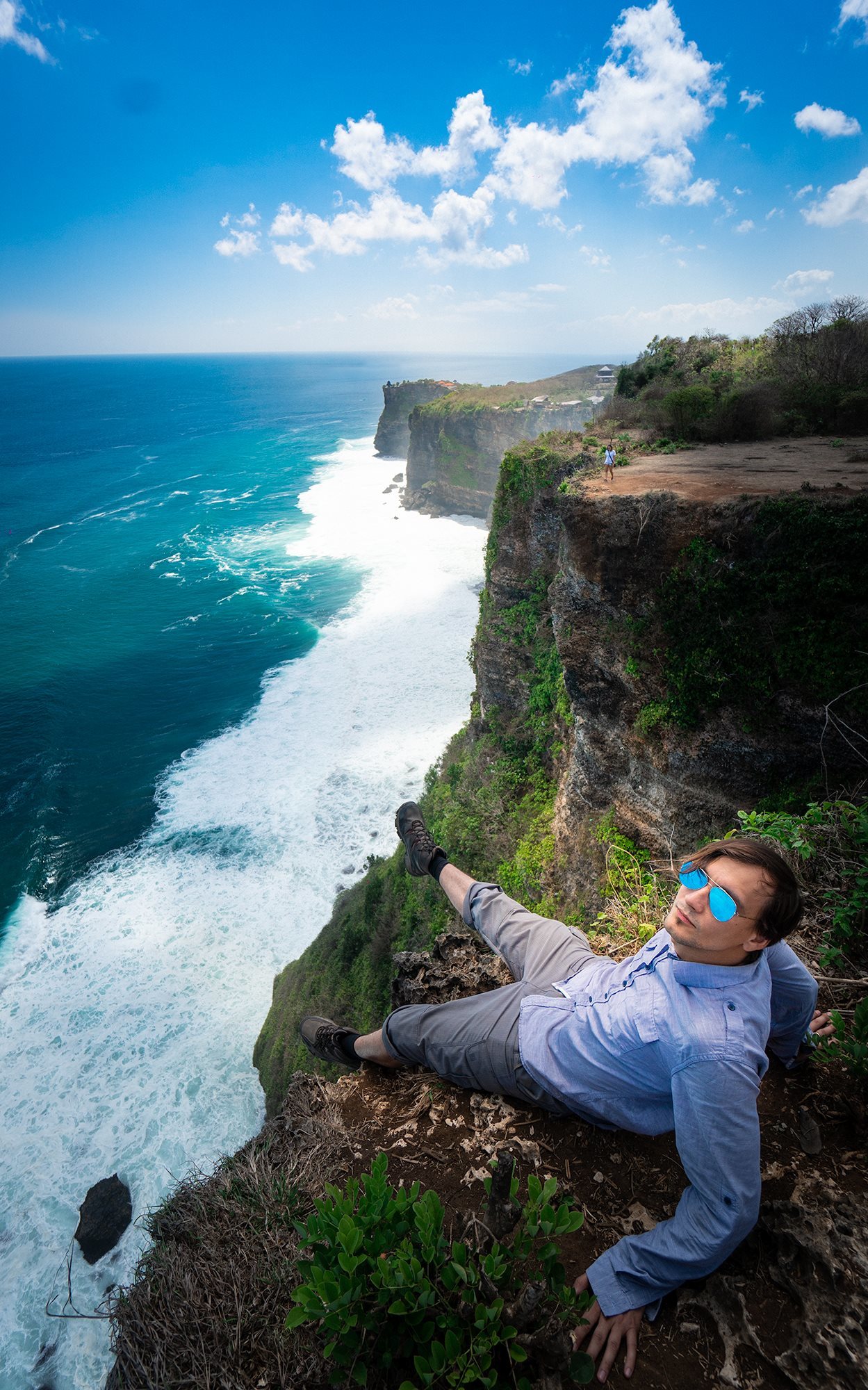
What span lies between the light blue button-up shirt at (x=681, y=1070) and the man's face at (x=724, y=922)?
0.27 ft

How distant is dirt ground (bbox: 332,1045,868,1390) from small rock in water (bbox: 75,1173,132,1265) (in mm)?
14741

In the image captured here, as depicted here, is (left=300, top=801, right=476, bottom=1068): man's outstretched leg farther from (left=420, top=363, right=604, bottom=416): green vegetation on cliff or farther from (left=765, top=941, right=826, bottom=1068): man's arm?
(left=420, top=363, right=604, bottom=416): green vegetation on cliff

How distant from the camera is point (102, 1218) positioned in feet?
44.2

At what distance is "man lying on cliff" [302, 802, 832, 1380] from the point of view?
88.2 inches

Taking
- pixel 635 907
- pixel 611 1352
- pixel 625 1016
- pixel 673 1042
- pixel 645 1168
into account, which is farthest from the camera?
pixel 635 907

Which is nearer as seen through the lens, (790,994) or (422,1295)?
(422,1295)

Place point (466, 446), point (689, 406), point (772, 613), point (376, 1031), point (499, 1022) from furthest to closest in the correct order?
point (466, 446) < point (689, 406) < point (772, 613) < point (376, 1031) < point (499, 1022)

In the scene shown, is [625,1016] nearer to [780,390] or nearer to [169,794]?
[780,390]

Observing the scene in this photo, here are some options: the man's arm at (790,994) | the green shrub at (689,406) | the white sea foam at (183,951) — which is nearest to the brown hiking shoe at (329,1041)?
the man's arm at (790,994)

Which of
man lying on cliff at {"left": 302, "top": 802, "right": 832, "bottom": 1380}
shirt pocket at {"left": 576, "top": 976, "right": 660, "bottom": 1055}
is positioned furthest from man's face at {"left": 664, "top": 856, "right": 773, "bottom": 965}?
shirt pocket at {"left": 576, "top": 976, "right": 660, "bottom": 1055}

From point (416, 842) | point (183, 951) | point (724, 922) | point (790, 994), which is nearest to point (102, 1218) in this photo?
point (183, 951)

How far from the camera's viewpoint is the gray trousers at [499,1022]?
331 cm

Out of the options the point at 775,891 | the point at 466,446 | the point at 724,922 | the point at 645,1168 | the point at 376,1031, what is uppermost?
the point at 466,446

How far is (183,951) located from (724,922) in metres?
20.9
